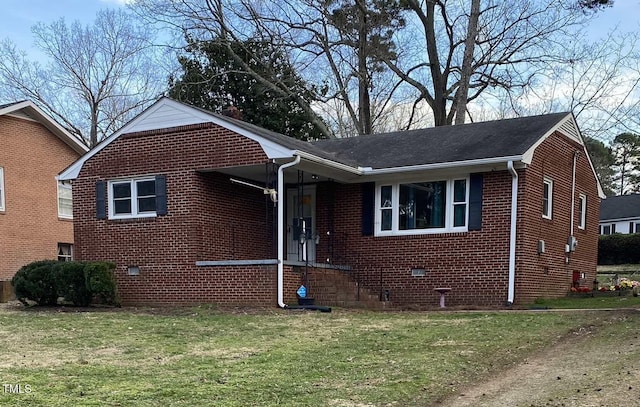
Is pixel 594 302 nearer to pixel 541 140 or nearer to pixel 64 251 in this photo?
pixel 541 140

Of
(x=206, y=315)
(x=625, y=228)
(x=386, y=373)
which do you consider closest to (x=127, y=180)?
(x=206, y=315)

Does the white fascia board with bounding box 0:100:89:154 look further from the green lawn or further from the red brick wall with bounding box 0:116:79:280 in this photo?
the green lawn

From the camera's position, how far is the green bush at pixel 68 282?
1269 cm

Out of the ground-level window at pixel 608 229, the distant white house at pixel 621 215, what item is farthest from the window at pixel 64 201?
the ground-level window at pixel 608 229

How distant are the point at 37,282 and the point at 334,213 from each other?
22.1ft

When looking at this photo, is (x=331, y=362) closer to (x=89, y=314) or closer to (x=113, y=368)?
(x=113, y=368)

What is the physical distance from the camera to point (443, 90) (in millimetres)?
29672

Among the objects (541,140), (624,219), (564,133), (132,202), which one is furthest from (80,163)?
(624,219)

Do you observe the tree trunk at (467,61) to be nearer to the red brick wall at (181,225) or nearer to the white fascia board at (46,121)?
the red brick wall at (181,225)

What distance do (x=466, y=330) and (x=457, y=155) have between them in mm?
5097

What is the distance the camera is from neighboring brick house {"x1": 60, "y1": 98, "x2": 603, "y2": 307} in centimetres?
1256

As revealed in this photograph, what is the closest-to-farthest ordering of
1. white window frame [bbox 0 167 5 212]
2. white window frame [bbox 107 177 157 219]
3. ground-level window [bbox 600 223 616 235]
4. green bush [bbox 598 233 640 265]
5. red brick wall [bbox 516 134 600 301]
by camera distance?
red brick wall [bbox 516 134 600 301] < white window frame [bbox 107 177 157 219] < white window frame [bbox 0 167 5 212] < green bush [bbox 598 233 640 265] < ground-level window [bbox 600 223 616 235]

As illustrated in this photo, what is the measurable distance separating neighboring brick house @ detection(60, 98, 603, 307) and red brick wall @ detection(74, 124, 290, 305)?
0.03 metres

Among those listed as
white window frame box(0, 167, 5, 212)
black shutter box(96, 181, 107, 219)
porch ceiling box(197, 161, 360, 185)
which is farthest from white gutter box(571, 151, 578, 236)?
white window frame box(0, 167, 5, 212)
